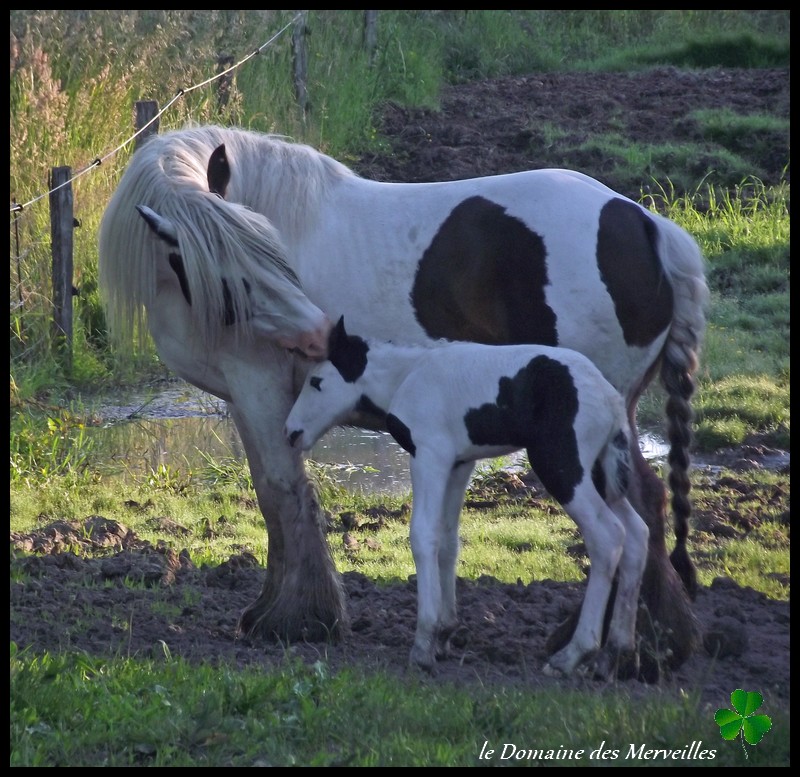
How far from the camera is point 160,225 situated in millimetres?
4172

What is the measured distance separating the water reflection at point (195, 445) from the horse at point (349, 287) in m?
2.32

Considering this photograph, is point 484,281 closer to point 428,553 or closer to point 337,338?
point 337,338

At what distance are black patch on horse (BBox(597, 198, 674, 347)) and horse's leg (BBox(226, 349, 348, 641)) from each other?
1.22 m

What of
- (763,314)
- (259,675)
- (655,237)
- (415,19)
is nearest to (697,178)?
(763,314)

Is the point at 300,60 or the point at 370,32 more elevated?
the point at 370,32

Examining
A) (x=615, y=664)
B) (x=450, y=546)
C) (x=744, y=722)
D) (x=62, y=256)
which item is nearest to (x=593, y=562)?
(x=615, y=664)

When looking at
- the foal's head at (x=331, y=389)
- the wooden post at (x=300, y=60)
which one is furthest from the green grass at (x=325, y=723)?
the wooden post at (x=300, y=60)

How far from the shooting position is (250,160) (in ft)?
15.1

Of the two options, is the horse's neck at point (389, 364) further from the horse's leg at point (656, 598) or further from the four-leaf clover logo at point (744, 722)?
the four-leaf clover logo at point (744, 722)

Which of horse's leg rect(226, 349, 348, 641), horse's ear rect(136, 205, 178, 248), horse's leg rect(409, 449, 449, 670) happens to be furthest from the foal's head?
horse's ear rect(136, 205, 178, 248)

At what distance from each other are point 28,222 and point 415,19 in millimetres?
9767

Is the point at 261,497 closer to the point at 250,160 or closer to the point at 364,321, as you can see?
the point at 364,321

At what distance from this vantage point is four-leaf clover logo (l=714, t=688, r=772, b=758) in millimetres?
3055

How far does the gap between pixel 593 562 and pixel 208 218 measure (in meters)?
1.74
